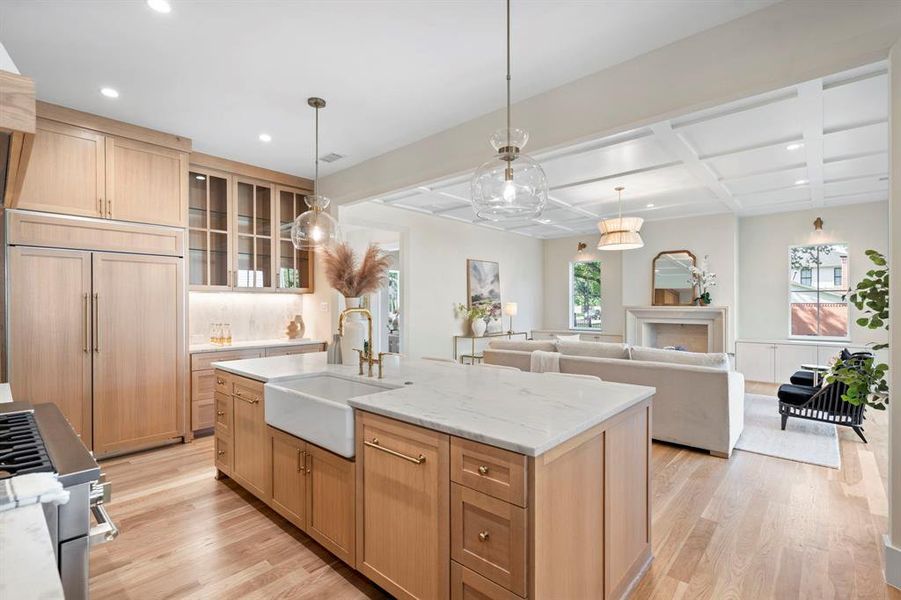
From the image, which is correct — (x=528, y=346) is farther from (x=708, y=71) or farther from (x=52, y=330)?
(x=52, y=330)

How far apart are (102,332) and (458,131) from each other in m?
3.40

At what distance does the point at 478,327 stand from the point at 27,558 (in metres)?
6.56

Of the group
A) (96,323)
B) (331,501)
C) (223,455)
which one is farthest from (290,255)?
(331,501)

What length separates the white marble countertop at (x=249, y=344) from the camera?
425 cm

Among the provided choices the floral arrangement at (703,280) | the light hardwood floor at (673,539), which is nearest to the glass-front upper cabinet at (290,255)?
the light hardwood floor at (673,539)

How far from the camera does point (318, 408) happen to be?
2080mm

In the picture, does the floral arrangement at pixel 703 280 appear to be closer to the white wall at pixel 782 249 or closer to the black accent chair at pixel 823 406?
the white wall at pixel 782 249

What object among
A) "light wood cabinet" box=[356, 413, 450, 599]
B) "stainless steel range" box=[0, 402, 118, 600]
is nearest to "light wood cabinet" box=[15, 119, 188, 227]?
"stainless steel range" box=[0, 402, 118, 600]

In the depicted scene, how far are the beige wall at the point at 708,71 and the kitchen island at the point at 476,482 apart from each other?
5.56 ft

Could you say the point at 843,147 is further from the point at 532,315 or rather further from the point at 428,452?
the point at 532,315

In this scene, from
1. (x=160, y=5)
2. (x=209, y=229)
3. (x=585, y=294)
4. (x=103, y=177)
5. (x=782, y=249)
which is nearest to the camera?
(x=160, y=5)

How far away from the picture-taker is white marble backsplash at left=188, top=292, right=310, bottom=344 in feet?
15.3

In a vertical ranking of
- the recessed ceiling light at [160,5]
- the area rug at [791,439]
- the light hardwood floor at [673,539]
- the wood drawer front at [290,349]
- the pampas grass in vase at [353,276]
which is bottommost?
the light hardwood floor at [673,539]

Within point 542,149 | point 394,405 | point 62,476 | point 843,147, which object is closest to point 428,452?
point 394,405
